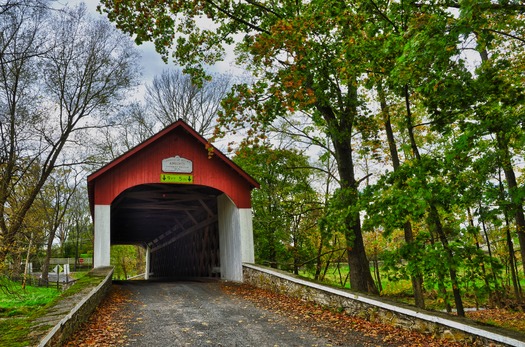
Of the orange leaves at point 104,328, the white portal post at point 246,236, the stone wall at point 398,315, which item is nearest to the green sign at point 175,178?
the white portal post at point 246,236

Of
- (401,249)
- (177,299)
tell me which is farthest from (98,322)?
(401,249)

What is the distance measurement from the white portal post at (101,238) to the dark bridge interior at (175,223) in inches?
71.7

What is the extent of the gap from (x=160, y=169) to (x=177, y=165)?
0.54m

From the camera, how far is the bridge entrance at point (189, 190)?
473 inches

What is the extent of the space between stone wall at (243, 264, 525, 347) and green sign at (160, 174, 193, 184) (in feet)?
15.7

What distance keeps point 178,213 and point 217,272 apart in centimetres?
523

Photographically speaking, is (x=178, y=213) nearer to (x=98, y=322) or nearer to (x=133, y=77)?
(x=133, y=77)

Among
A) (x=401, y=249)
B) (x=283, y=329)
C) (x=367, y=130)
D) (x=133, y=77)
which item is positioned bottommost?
(x=283, y=329)

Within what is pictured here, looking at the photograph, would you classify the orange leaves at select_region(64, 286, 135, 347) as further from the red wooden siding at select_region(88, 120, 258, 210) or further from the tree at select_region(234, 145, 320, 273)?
the tree at select_region(234, 145, 320, 273)

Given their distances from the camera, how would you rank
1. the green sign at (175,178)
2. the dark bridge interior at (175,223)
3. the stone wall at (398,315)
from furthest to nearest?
the dark bridge interior at (175,223), the green sign at (175,178), the stone wall at (398,315)

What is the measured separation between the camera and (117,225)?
22984 millimetres

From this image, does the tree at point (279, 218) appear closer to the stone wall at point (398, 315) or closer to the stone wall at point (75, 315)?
the stone wall at point (398, 315)

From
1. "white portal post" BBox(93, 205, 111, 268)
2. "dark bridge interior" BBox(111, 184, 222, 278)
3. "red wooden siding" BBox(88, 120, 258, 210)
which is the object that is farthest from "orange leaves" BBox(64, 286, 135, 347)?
"dark bridge interior" BBox(111, 184, 222, 278)

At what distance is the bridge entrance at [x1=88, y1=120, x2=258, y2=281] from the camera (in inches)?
473
